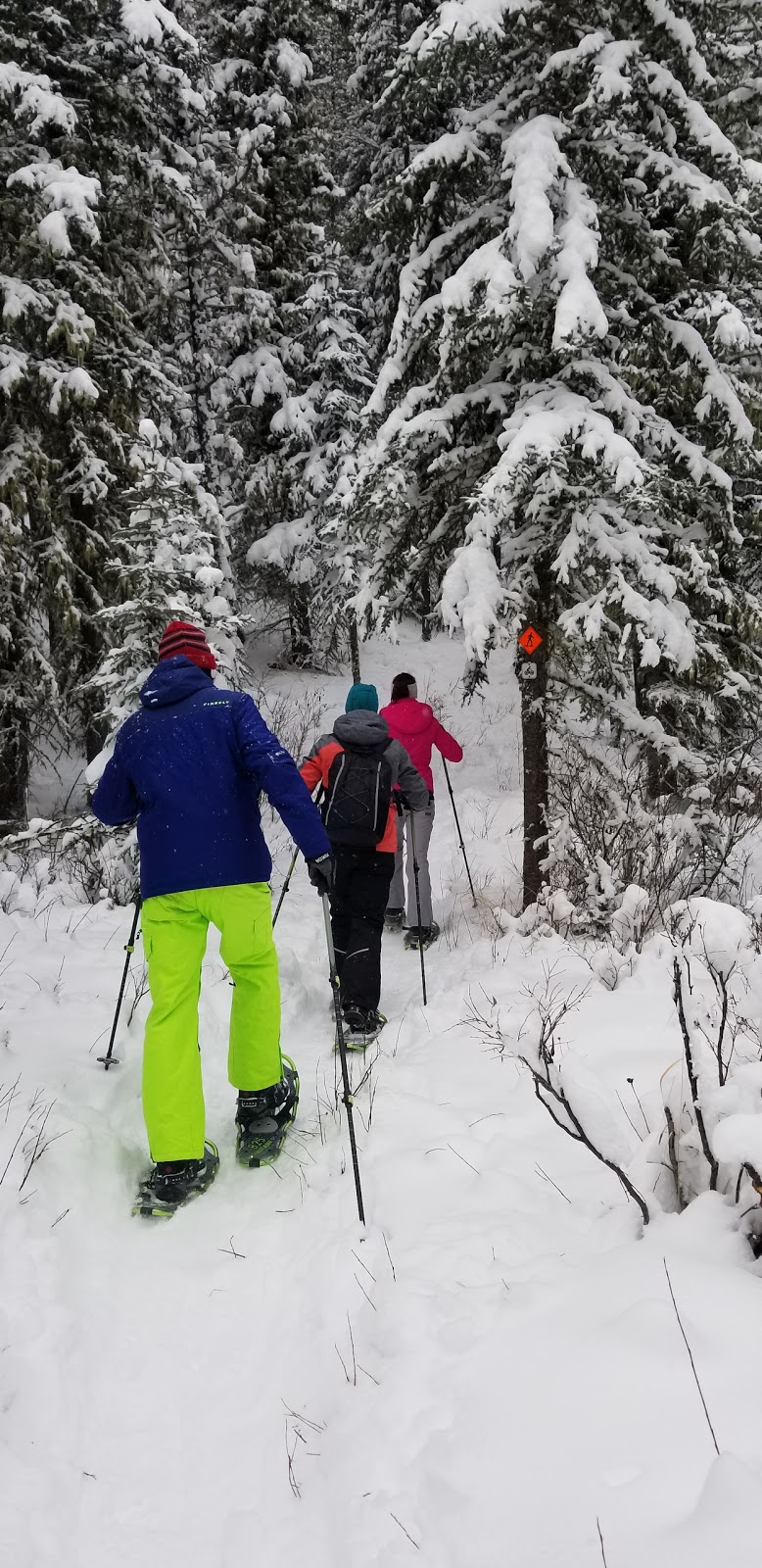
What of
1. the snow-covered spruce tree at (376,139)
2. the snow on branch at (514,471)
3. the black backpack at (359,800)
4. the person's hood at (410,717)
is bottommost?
the black backpack at (359,800)

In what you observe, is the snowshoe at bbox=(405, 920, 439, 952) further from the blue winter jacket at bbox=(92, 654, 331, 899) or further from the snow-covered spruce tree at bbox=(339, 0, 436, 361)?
the snow-covered spruce tree at bbox=(339, 0, 436, 361)

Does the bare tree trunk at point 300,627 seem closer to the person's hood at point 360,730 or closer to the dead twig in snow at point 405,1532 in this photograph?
the person's hood at point 360,730

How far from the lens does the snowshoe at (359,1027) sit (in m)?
5.56

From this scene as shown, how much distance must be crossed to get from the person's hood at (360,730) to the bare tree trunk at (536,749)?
2625 millimetres

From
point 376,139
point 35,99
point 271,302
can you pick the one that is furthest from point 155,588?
point 376,139

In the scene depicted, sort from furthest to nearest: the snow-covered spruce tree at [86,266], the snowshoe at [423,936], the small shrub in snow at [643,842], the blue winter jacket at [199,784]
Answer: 1. the snow-covered spruce tree at [86,266]
2. the snowshoe at [423,936]
3. the small shrub in snow at [643,842]
4. the blue winter jacket at [199,784]

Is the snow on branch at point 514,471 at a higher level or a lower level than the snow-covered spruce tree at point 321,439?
lower

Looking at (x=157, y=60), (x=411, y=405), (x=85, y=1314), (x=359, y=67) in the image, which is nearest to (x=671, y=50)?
(x=411, y=405)

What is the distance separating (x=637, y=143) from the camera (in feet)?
23.3

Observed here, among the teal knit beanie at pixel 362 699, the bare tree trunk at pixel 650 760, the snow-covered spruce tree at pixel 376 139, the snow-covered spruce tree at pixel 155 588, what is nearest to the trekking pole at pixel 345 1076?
the teal knit beanie at pixel 362 699

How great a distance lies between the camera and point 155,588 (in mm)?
7645

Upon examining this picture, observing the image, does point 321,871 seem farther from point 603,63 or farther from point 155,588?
point 603,63

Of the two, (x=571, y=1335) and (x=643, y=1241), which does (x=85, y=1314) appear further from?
(x=643, y=1241)

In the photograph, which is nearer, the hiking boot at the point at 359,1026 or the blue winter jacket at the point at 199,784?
the blue winter jacket at the point at 199,784
